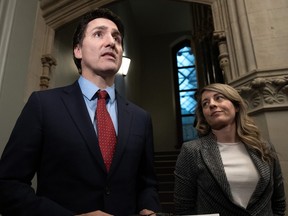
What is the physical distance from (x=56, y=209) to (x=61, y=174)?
4.6 inches

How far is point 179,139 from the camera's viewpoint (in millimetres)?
7551

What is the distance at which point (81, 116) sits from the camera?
83cm

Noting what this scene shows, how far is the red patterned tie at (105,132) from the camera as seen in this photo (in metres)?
0.81

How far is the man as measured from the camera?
0.70 metres

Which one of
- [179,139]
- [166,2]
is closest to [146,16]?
[166,2]

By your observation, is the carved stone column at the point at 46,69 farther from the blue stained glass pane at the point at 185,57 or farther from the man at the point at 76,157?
the blue stained glass pane at the point at 185,57

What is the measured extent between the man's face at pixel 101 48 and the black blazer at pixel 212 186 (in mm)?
639

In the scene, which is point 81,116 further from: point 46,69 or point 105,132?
point 46,69

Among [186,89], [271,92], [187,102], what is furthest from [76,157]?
[186,89]

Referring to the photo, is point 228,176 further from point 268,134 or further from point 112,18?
point 112,18

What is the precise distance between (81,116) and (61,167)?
17cm

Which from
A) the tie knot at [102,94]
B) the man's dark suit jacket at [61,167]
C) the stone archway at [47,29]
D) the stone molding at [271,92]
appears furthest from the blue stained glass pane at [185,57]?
the man's dark suit jacket at [61,167]

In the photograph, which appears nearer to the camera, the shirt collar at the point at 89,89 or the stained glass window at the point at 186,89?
the shirt collar at the point at 89,89

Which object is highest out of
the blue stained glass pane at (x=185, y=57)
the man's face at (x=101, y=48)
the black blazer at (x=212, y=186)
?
the blue stained glass pane at (x=185, y=57)
